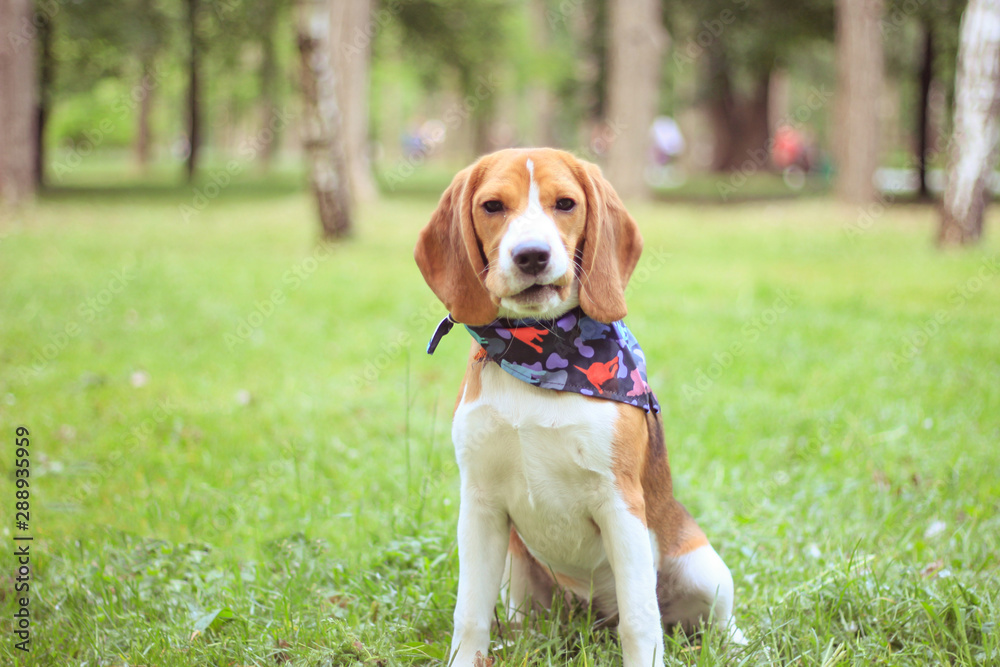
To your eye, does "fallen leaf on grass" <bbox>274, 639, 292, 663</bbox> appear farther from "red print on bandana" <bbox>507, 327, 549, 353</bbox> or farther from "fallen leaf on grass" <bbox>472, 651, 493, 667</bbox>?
"red print on bandana" <bbox>507, 327, 549, 353</bbox>

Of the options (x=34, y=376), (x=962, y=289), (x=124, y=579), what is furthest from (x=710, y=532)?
(x=962, y=289)

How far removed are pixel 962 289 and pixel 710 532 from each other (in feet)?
20.8

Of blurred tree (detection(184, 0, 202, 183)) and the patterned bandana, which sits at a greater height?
blurred tree (detection(184, 0, 202, 183))

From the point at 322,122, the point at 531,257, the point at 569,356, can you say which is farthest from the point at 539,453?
the point at 322,122

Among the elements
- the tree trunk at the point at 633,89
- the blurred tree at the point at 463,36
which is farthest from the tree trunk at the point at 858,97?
the blurred tree at the point at 463,36

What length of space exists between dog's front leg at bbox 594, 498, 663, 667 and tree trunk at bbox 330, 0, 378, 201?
47.0 ft

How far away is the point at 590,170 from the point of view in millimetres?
2535

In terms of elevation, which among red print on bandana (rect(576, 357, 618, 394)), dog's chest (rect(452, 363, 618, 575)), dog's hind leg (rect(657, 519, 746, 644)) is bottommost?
dog's hind leg (rect(657, 519, 746, 644))

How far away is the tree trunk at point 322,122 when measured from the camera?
430 inches

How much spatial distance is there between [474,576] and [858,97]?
1532 centimetres

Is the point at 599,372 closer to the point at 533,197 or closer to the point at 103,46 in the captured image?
the point at 533,197

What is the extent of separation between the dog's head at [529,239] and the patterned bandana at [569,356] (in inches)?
1.8

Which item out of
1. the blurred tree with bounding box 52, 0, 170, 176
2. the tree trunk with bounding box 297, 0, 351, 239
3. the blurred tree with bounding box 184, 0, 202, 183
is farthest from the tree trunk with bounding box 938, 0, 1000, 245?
the blurred tree with bounding box 184, 0, 202, 183

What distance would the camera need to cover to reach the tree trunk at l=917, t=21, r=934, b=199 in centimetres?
2047
